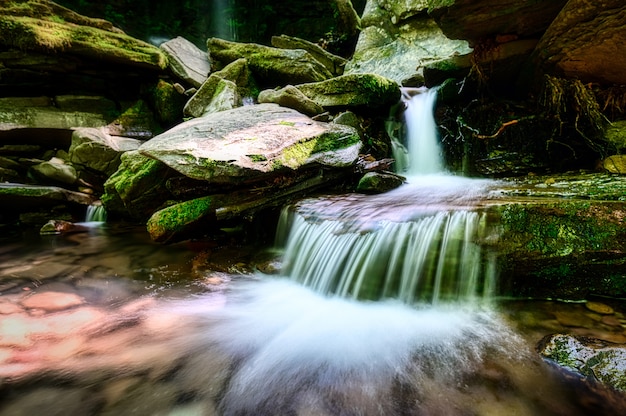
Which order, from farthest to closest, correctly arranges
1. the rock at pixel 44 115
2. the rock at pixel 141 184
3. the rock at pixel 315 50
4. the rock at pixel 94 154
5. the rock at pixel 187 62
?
the rock at pixel 315 50 < the rock at pixel 187 62 < the rock at pixel 44 115 < the rock at pixel 94 154 < the rock at pixel 141 184

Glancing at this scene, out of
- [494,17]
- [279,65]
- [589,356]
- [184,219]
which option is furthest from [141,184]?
[494,17]

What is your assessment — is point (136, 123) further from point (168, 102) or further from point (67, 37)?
point (67, 37)

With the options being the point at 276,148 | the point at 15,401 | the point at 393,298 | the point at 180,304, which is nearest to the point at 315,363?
the point at 393,298

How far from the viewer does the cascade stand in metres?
2.97

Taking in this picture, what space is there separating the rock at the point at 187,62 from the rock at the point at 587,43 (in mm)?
9087

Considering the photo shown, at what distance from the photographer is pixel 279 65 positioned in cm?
861

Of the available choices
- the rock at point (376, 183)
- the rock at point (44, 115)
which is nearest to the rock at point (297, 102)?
the rock at point (376, 183)

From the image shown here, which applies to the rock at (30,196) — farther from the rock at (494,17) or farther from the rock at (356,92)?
the rock at (494,17)

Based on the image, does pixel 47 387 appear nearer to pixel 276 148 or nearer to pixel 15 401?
pixel 15 401

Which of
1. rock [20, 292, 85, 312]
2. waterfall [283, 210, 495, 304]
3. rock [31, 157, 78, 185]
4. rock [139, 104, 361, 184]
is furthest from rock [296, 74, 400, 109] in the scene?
rock [31, 157, 78, 185]

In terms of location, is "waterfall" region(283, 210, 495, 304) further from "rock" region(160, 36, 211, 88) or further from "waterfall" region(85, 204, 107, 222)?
"rock" region(160, 36, 211, 88)

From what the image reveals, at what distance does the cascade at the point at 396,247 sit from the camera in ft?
9.73

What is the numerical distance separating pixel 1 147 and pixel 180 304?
946 cm

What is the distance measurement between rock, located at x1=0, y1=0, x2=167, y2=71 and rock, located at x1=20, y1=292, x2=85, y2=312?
8.24 m
